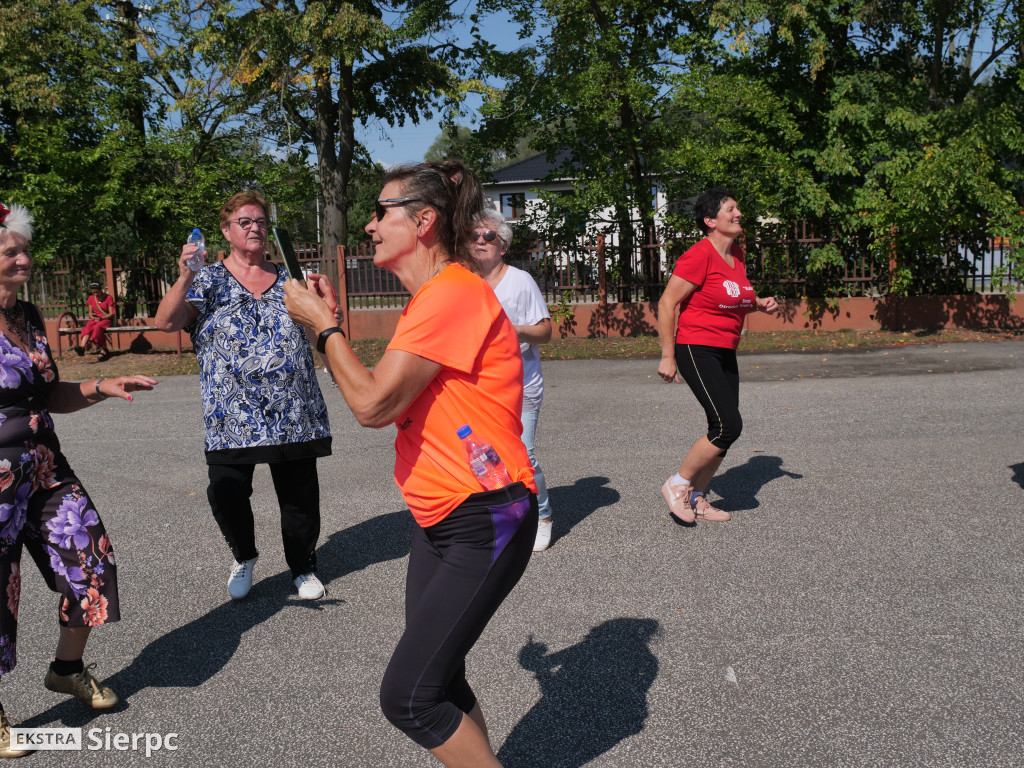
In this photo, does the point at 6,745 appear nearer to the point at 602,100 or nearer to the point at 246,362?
the point at 246,362

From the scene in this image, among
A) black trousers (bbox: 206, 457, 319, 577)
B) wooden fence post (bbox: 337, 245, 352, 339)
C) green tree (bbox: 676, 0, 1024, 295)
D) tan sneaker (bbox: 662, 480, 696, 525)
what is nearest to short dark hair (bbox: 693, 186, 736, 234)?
tan sneaker (bbox: 662, 480, 696, 525)


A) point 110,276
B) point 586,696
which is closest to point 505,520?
point 586,696

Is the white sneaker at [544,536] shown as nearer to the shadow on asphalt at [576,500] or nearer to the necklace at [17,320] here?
the shadow on asphalt at [576,500]

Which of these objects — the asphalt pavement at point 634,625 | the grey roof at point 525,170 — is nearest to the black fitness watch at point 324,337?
the asphalt pavement at point 634,625

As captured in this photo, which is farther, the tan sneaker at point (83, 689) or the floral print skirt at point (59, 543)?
the tan sneaker at point (83, 689)

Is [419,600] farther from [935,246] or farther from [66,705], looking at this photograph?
[935,246]

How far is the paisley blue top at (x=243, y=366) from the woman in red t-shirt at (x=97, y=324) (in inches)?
560

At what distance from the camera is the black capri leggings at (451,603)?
224 cm

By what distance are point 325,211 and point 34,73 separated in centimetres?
694

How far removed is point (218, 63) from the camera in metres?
21.8

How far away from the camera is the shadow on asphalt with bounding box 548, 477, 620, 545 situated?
557 cm

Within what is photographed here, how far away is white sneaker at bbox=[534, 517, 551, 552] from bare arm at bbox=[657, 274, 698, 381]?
115 centimetres

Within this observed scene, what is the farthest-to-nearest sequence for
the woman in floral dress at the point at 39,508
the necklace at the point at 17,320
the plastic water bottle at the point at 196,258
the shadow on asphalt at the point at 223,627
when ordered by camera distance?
1. the plastic water bottle at the point at 196,258
2. the shadow on asphalt at the point at 223,627
3. the necklace at the point at 17,320
4. the woman in floral dress at the point at 39,508

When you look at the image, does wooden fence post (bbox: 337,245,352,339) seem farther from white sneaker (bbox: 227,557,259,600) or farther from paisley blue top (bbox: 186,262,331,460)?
paisley blue top (bbox: 186,262,331,460)
